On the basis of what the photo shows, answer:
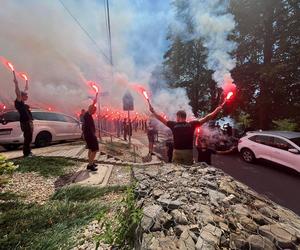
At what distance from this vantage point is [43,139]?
12.0 metres

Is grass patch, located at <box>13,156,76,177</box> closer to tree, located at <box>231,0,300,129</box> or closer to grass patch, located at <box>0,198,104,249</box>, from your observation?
grass patch, located at <box>0,198,104,249</box>

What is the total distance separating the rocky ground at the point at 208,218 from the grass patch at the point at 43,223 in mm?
1179

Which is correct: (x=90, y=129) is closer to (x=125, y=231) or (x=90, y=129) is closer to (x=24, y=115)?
(x=24, y=115)

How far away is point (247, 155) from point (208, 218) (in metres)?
10.00

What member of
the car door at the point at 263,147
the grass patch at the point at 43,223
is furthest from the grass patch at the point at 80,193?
the car door at the point at 263,147

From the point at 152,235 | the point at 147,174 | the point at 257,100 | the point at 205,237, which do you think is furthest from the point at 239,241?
the point at 257,100

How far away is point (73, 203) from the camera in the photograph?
507 cm

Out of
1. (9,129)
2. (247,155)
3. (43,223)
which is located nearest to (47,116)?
(9,129)

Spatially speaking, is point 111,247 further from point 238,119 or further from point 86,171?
point 238,119

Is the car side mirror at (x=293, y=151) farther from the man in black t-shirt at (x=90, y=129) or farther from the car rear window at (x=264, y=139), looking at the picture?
the man in black t-shirt at (x=90, y=129)

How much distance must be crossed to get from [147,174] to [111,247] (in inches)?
65.2

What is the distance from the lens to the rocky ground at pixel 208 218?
2.77 m

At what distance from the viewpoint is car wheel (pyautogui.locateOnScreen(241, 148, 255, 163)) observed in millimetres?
12011

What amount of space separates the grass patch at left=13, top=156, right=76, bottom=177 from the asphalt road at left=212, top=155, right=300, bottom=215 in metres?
6.10
